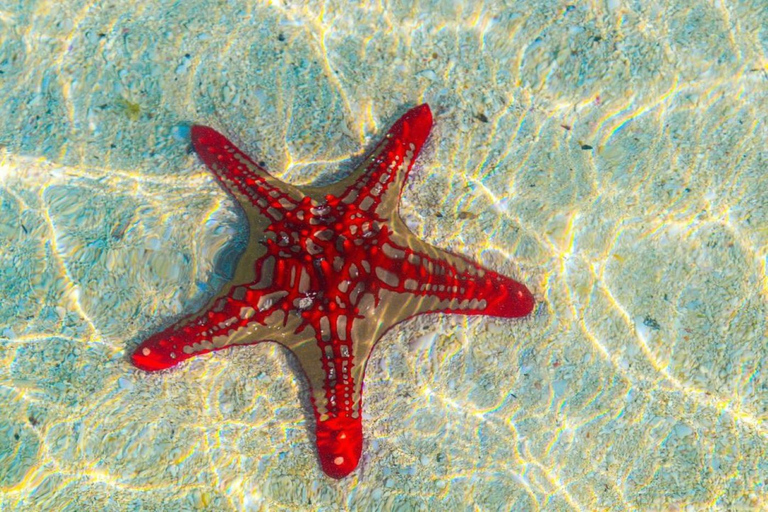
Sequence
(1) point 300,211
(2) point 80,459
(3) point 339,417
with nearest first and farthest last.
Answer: (1) point 300,211, (3) point 339,417, (2) point 80,459

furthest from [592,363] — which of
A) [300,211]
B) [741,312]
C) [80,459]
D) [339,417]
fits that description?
[80,459]

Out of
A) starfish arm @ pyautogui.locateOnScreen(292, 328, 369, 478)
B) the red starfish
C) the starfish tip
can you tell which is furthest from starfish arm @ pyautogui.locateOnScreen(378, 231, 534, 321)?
the starfish tip

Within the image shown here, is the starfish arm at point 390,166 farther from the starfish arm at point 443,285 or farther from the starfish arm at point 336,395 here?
the starfish arm at point 336,395

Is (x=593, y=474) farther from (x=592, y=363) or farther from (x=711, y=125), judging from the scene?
(x=711, y=125)

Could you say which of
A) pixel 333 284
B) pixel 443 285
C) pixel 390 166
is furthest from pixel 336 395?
pixel 390 166

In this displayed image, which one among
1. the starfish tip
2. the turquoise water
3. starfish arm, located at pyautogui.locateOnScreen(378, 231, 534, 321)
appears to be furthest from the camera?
the turquoise water

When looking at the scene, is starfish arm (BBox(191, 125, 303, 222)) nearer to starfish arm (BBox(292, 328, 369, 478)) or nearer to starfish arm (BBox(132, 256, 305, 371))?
starfish arm (BBox(132, 256, 305, 371))
